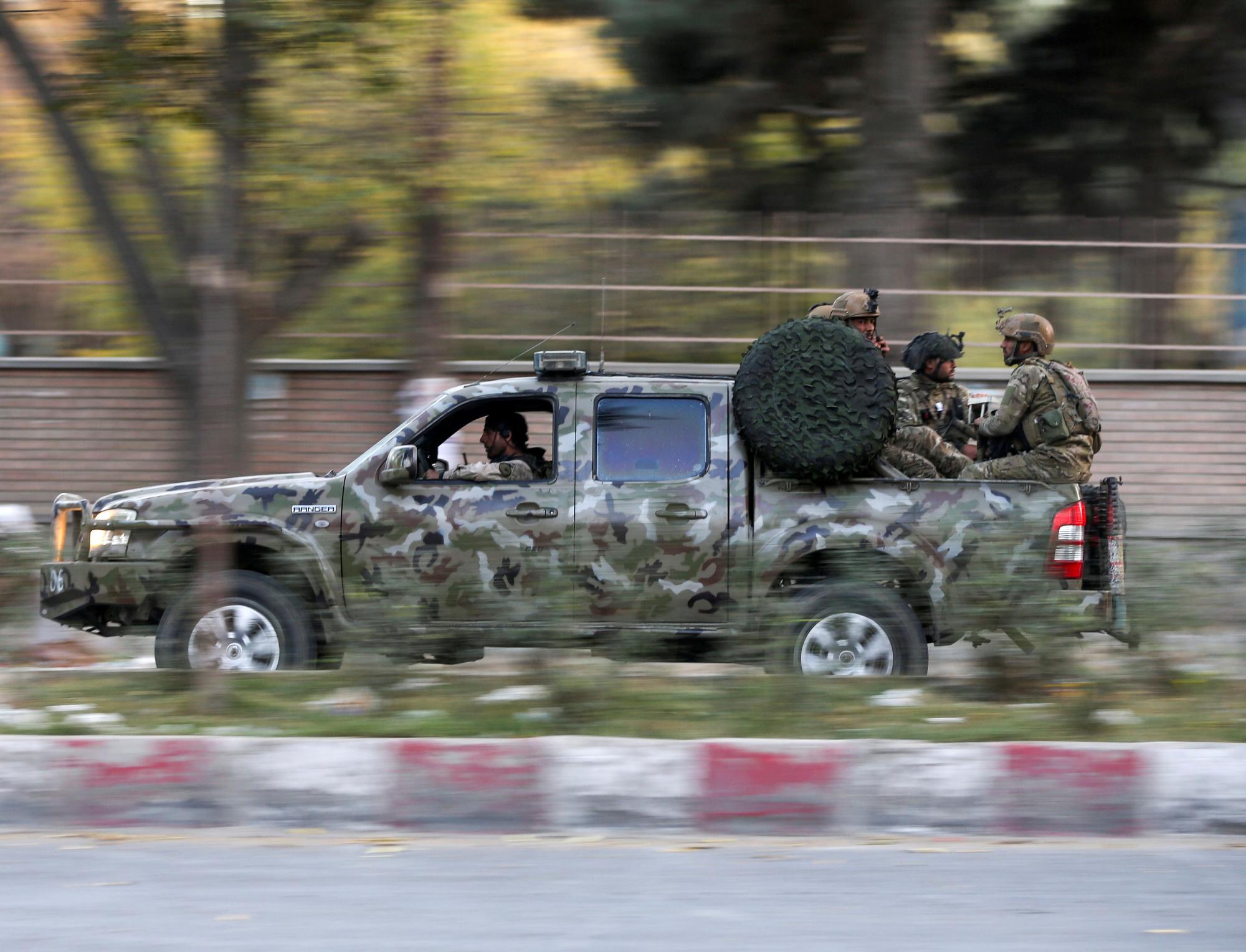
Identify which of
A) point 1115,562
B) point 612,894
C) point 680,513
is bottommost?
point 612,894

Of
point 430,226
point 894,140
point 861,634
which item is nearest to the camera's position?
point 861,634

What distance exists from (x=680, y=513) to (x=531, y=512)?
2.36ft

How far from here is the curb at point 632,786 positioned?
5.20 m

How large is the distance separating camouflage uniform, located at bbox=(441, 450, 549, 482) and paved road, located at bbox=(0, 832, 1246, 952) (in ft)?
8.39

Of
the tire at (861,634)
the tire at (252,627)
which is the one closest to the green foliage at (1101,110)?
the tire at (861,634)

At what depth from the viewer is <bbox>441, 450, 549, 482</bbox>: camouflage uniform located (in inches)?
294

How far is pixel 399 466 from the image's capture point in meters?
7.30

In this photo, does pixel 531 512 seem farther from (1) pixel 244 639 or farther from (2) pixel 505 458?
(1) pixel 244 639

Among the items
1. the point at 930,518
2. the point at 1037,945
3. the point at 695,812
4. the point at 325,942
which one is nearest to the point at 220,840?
the point at 325,942

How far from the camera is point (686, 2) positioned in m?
11.7

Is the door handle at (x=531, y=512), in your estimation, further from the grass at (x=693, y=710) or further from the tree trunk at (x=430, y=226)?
the tree trunk at (x=430, y=226)

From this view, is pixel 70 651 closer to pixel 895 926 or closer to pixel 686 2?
pixel 895 926

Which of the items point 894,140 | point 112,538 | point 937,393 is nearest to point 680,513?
point 937,393

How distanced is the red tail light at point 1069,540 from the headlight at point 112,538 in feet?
14.6
